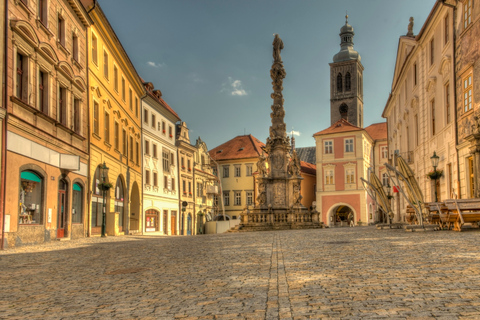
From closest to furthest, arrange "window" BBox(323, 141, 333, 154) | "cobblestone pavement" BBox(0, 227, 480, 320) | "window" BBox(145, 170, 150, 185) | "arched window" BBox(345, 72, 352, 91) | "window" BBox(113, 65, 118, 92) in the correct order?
"cobblestone pavement" BBox(0, 227, 480, 320) → "window" BBox(113, 65, 118, 92) → "window" BBox(145, 170, 150, 185) → "window" BBox(323, 141, 333, 154) → "arched window" BBox(345, 72, 352, 91)

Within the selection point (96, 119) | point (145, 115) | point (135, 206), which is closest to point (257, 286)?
point (96, 119)

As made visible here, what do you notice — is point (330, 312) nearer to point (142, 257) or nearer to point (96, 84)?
point (142, 257)

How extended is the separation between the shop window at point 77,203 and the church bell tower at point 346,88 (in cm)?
7829

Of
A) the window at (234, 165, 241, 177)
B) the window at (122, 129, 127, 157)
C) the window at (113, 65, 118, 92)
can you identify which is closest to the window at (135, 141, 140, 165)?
the window at (122, 129, 127, 157)

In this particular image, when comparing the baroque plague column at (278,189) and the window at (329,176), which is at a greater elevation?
the window at (329,176)

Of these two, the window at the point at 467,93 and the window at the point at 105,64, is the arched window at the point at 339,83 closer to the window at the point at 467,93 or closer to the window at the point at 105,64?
the window at the point at 105,64

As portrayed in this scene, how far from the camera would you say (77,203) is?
949 inches

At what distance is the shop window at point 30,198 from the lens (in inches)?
701

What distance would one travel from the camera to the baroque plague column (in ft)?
99.5

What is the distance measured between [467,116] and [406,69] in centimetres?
1602

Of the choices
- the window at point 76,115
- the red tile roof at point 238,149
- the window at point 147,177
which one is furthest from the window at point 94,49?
the red tile roof at point 238,149

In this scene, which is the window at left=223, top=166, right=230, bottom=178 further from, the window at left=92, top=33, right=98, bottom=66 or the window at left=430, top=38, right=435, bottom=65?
the window at left=430, top=38, right=435, bottom=65

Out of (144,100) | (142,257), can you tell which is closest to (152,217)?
(144,100)

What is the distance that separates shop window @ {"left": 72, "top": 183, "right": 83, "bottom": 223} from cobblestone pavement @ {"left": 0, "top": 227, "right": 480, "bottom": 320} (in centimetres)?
1255
